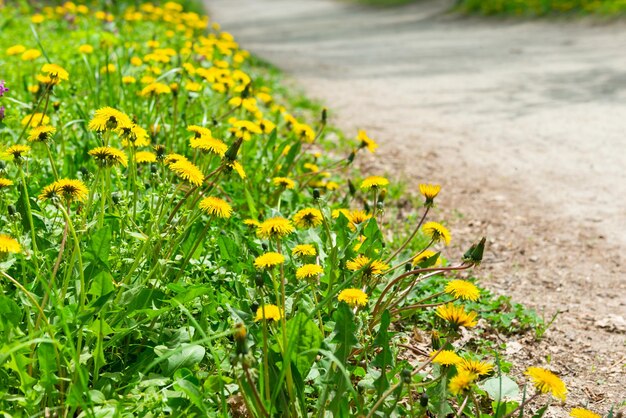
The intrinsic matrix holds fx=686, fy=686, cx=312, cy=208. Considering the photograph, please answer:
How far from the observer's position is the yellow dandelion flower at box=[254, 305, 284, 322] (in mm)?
1811

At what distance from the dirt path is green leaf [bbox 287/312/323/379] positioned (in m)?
0.88

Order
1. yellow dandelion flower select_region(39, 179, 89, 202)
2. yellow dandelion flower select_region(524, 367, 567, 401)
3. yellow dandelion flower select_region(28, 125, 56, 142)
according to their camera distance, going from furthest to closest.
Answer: yellow dandelion flower select_region(28, 125, 56, 142), yellow dandelion flower select_region(39, 179, 89, 202), yellow dandelion flower select_region(524, 367, 567, 401)

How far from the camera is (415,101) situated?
6387mm

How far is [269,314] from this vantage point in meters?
1.83

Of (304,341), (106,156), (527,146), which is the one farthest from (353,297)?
(527,146)

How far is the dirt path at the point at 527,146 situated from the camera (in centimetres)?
286

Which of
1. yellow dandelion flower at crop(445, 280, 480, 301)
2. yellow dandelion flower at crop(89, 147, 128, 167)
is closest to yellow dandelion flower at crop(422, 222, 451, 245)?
yellow dandelion flower at crop(445, 280, 480, 301)

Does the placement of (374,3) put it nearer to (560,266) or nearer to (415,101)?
(415,101)

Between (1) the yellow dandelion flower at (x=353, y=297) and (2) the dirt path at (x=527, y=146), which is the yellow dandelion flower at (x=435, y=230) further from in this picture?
(2) the dirt path at (x=527, y=146)

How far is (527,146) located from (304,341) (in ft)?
11.4

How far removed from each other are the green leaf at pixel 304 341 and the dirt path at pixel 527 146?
2.87 feet

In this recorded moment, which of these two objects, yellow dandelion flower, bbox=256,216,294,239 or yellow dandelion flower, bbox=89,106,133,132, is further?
yellow dandelion flower, bbox=89,106,133,132

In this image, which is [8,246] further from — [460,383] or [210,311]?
[460,383]

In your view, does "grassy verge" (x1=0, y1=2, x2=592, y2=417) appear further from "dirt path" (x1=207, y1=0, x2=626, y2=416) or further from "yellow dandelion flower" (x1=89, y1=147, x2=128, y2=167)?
"dirt path" (x1=207, y1=0, x2=626, y2=416)
